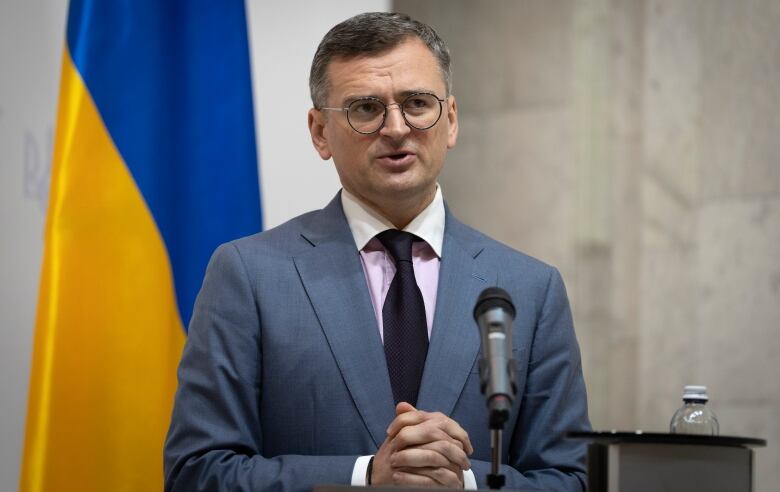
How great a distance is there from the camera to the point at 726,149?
15.6 feet

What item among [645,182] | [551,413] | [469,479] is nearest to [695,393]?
[551,413]

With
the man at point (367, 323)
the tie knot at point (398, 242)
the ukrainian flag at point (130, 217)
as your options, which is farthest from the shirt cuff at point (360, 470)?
the ukrainian flag at point (130, 217)

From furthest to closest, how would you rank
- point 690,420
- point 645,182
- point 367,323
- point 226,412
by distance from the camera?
1. point 645,182
2. point 690,420
3. point 367,323
4. point 226,412

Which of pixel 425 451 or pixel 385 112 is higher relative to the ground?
pixel 385 112

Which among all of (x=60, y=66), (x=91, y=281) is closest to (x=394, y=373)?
(x=91, y=281)

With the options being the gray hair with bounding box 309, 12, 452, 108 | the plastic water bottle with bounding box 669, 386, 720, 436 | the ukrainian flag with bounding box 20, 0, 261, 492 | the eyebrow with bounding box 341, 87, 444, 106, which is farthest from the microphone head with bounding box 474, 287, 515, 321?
the ukrainian flag with bounding box 20, 0, 261, 492

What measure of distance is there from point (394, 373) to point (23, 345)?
4.99ft

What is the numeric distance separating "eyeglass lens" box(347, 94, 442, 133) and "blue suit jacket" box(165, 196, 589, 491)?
0.33 m

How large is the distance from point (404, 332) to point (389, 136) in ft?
1.75

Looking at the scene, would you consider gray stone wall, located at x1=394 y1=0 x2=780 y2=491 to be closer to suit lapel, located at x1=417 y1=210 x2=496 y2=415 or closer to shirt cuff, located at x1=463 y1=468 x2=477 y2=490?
suit lapel, located at x1=417 y1=210 x2=496 y2=415

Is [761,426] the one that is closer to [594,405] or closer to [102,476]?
[594,405]

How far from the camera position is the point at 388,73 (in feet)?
10.3

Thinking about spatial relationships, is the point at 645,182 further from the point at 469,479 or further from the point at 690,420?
the point at 469,479

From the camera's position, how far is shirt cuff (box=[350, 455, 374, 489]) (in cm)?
267
